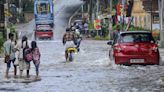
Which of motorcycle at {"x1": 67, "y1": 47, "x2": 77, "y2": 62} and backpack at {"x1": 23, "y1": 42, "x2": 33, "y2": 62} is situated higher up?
backpack at {"x1": 23, "y1": 42, "x2": 33, "y2": 62}

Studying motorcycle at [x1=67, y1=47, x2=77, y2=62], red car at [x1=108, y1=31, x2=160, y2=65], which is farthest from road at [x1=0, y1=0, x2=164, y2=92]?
motorcycle at [x1=67, y1=47, x2=77, y2=62]

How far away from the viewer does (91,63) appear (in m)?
27.0

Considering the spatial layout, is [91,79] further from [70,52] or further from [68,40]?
[68,40]

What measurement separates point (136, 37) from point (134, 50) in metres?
0.64

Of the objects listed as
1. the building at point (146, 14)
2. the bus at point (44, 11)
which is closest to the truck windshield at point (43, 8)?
the bus at point (44, 11)

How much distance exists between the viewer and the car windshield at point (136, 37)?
77.9 ft

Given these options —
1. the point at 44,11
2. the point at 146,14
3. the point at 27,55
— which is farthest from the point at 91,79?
the point at 44,11

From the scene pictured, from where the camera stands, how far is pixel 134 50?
23.5 metres

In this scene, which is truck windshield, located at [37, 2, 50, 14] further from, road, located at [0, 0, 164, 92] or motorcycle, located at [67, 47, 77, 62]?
road, located at [0, 0, 164, 92]

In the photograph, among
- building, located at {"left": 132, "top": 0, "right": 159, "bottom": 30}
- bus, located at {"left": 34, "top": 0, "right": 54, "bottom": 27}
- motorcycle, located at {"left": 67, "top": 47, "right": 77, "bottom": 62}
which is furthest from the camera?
bus, located at {"left": 34, "top": 0, "right": 54, "bottom": 27}

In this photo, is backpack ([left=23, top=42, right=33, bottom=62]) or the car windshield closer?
backpack ([left=23, top=42, right=33, bottom=62])

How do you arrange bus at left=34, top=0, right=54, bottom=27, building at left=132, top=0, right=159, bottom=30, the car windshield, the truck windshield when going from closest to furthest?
1. the car windshield
2. building at left=132, top=0, right=159, bottom=30
3. bus at left=34, top=0, right=54, bottom=27
4. the truck windshield

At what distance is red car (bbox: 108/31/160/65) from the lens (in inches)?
924

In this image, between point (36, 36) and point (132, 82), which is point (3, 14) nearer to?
point (36, 36)
